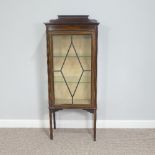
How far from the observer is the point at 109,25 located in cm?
239

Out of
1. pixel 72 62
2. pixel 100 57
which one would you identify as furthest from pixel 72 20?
pixel 100 57

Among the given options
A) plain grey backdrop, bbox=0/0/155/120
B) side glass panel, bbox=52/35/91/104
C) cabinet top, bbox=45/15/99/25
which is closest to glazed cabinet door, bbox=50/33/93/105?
side glass panel, bbox=52/35/91/104

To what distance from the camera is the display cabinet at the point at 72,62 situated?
Result: 214 centimetres

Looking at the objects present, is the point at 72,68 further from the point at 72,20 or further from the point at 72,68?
the point at 72,20

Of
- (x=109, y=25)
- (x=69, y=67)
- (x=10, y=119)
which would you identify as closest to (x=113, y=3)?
(x=109, y=25)

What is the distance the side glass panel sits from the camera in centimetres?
224

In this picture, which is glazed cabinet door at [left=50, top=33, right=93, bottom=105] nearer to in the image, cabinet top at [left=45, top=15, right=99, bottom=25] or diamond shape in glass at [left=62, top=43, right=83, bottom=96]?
diamond shape in glass at [left=62, top=43, right=83, bottom=96]

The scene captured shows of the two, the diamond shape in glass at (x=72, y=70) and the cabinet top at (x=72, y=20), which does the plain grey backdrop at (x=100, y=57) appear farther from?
the diamond shape in glass at (x=72, y=70)

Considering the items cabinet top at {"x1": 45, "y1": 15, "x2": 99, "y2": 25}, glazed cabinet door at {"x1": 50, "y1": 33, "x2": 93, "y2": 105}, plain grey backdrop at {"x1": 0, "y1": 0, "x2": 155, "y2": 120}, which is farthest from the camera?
plain grey backdrop at {"x1": 0, "y1": 0, "x2": 155, "y2": 120}

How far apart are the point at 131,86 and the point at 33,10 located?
4.17 feet

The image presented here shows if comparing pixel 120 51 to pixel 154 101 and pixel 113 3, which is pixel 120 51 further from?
pixel 154 101

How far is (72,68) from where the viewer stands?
2324mm

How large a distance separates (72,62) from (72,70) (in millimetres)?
80

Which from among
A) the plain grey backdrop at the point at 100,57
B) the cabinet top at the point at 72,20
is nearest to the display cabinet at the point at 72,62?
the cabinet top at the point at 72,20
